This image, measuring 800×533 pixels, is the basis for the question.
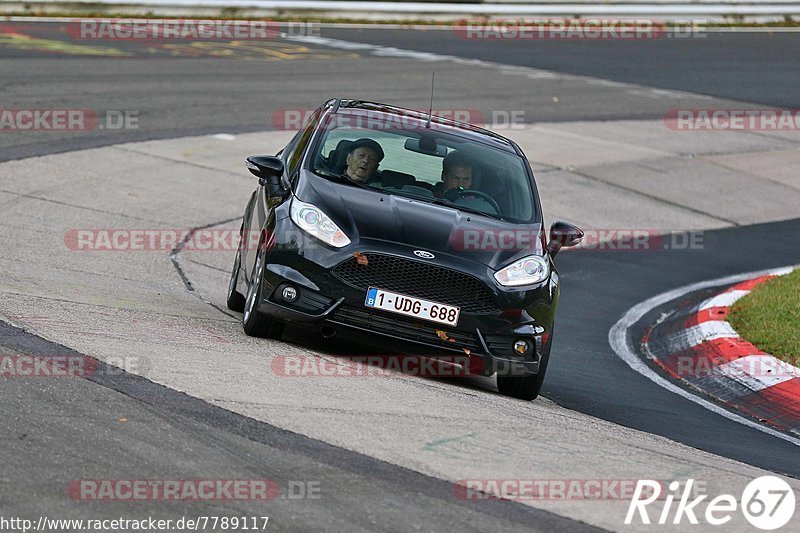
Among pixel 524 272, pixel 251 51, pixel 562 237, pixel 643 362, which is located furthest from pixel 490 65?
pixel 524 272

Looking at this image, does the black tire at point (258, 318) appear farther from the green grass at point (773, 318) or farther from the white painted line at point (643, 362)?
the green grass at point (773, 318)

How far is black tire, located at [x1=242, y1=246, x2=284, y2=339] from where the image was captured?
794 cm

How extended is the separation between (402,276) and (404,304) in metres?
0.16

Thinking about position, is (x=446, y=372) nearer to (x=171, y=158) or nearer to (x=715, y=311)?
(x=715, y=311)

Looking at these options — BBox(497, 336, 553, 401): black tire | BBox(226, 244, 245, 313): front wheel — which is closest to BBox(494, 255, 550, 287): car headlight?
BBox(497, 336, 553, 401): black tire

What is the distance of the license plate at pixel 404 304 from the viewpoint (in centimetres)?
753

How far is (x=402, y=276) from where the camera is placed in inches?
297

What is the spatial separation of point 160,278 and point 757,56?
2156 centimetres

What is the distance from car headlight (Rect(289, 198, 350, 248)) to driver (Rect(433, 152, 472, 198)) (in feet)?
3.33

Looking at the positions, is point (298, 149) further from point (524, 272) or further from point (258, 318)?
point (524, 272)

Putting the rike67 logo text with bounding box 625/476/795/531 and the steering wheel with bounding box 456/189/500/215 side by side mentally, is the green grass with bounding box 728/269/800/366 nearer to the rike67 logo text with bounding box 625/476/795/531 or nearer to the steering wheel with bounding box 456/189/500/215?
the steering wheel with bounding box 456/189/500/215

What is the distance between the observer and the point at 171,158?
51.2ft

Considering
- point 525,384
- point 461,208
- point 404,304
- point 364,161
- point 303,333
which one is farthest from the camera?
point 303,333

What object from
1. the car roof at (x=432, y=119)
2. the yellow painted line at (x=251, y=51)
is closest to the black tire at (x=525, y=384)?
the car roof at (x=432, y=119)
